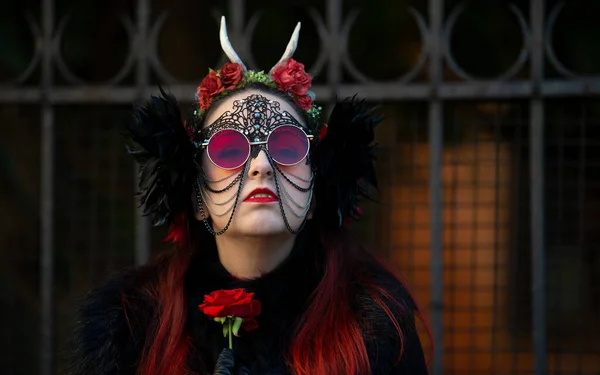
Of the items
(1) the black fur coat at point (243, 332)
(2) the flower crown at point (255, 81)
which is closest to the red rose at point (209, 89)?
(2) the flower crown at point (255, 81)

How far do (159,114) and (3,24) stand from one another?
2.49 metres

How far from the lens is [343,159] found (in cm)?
277

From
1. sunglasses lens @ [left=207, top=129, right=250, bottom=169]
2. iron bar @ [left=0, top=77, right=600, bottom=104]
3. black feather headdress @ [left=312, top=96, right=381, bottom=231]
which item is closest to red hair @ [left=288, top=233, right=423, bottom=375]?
black feather headdress @ [left=312, top=96, right=381, bottom=231]

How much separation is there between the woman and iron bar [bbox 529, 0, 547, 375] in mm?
1724

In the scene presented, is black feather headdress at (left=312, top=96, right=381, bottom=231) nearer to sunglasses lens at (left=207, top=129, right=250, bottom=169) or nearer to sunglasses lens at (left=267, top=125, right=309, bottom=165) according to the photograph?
sunglasses lens at (left=267, top=125, right=309, bottom=165)

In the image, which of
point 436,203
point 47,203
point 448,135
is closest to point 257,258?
point 436,203

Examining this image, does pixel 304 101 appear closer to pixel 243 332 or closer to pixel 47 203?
pixel 243 332

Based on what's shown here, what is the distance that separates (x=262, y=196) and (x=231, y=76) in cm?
42

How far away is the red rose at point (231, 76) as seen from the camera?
9.04 ft

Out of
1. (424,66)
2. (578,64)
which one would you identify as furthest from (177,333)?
(578,64)

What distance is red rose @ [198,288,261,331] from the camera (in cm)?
263

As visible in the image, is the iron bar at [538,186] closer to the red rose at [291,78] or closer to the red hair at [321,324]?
the red hair at [321,324]

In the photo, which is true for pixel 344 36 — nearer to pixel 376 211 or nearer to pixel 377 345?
pixel 376 211

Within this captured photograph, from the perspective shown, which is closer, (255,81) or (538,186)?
(255,81)
